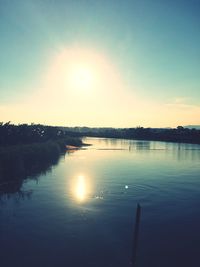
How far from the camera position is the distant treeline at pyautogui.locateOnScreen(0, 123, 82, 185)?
140 feet

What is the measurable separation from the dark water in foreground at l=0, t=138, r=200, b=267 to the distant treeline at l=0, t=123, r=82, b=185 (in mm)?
→ 3781

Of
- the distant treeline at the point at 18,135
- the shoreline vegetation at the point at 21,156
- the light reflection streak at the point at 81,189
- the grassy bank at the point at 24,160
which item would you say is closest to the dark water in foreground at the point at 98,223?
A: the light reflection streak at the point at 81,189

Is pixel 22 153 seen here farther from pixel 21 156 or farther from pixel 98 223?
pixel 98 223

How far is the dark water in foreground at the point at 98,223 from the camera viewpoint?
18.8 meters

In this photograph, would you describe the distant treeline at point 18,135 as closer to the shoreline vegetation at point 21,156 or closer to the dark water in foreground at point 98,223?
the shoreline vegetation at point 21,156

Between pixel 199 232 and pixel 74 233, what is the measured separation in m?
9.82

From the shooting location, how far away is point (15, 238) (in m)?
21.2

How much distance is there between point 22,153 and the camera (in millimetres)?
51438

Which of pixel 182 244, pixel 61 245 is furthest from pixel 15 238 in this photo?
pixel 182 244

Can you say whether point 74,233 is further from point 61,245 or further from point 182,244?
point 182,244

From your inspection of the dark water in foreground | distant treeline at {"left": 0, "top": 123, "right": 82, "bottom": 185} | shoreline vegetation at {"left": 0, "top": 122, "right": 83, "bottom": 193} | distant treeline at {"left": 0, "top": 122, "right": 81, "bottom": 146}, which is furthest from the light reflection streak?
distant treeline at {"left": 0, "top": 122, "right": 81, "bottom": 146}

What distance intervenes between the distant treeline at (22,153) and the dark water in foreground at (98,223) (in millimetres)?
3781

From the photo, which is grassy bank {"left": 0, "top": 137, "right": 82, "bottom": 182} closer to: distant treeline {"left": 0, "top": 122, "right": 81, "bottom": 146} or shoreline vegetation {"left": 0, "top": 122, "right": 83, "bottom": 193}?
shoreline vegetation {"left": 0, "top": 122, "right": 83, "bottom": 193}

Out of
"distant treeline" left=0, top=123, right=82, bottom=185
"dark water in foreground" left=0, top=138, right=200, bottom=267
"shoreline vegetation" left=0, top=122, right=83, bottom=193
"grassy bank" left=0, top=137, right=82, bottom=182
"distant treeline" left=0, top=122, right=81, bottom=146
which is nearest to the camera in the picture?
"dark water in foreground" left=0, top=138, right=200, bottom=267
